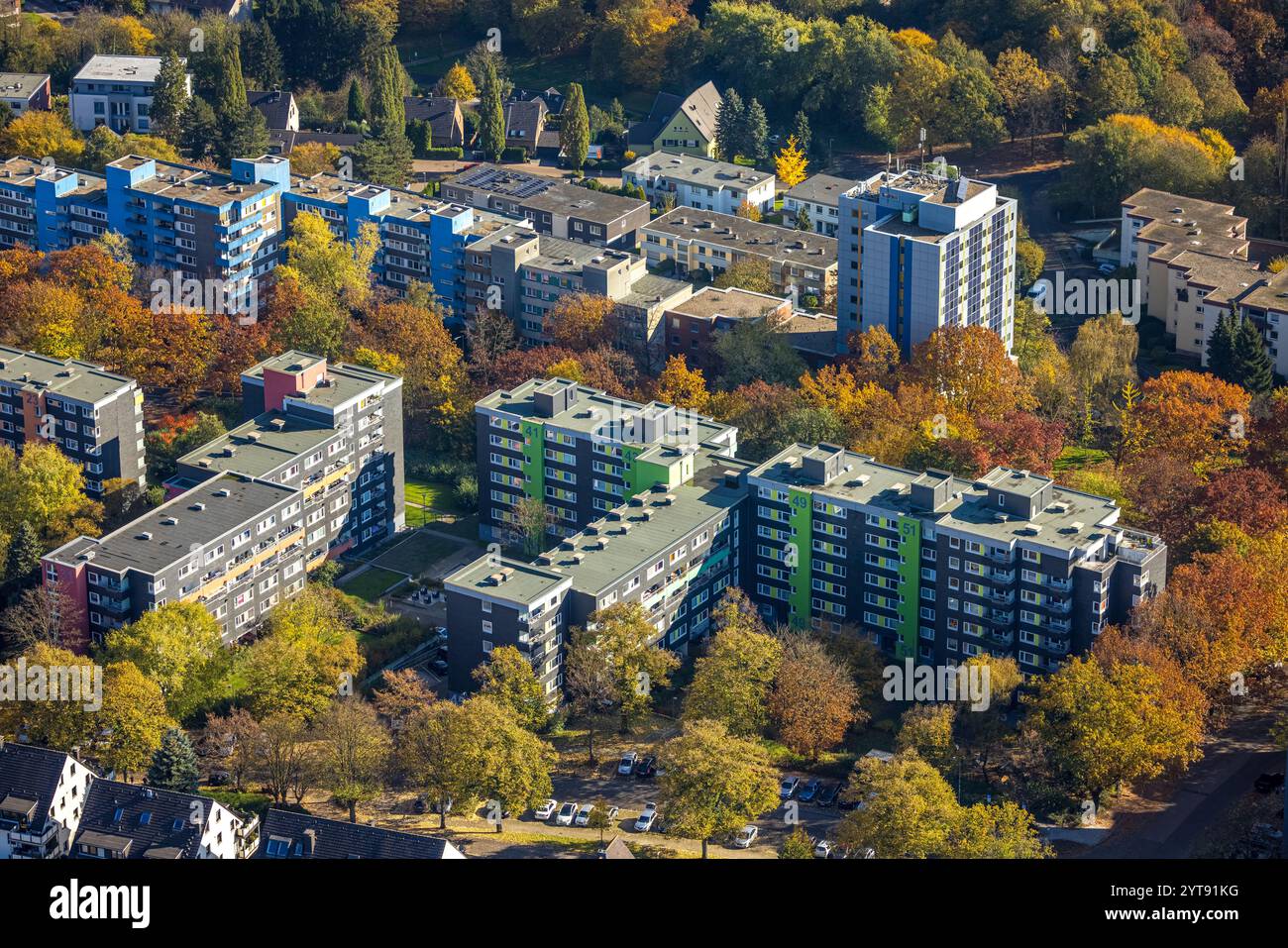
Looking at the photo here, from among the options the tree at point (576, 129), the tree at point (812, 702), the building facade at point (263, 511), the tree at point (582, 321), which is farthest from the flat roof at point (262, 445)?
the tree at point (576, 129)

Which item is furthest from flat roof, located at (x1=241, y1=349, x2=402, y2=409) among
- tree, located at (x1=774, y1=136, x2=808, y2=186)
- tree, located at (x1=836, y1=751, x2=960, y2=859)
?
tree, located at (x1=774, y1=136, x2=808, y2=186)

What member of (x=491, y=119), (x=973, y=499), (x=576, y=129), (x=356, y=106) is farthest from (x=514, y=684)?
(x=356, y=106)

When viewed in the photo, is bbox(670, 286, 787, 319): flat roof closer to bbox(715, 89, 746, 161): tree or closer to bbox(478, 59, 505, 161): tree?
bbox(715, 89, 746, 161): tree

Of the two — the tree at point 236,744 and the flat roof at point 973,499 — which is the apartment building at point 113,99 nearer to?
the flat roof at point 973,499

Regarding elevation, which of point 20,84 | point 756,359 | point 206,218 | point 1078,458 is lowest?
point 1078,458

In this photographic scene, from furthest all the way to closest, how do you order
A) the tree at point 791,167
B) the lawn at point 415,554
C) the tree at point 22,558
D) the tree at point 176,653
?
the tree at point 791,167 → the lawn at point 415,554 → the tree at point 22,558 → the tree at point 176,653

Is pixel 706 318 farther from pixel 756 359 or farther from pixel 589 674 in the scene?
pixel 589 674
